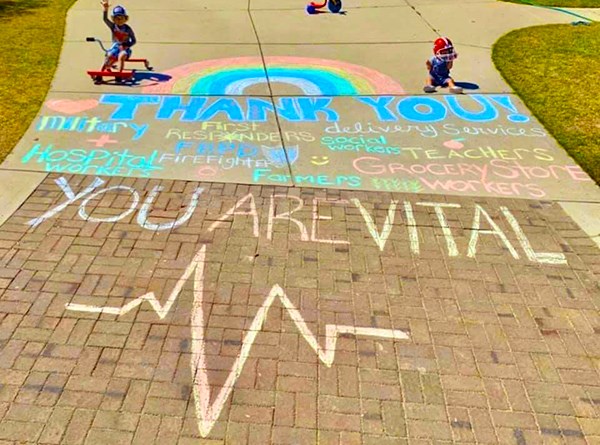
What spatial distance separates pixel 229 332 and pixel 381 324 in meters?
1.15

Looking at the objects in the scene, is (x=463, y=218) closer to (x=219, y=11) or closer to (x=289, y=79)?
(x=289, y=79)

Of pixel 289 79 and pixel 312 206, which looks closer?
pixel 312 206

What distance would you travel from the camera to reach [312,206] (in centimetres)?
527

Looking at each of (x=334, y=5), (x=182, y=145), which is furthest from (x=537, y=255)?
(x=334, y=5)

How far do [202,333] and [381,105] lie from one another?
4.94 meters

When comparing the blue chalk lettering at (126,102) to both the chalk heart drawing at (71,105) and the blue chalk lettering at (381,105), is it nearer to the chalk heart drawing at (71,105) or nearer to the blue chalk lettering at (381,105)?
the chalk heart drawing at (71,105)

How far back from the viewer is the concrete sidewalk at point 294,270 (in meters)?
3.29

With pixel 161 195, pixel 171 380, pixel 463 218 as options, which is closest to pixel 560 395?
pixel 463 218

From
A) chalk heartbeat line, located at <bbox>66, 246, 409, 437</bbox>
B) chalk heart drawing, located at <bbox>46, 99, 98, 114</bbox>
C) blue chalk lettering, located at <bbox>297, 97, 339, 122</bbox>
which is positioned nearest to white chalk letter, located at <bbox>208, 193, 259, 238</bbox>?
chalk heartbeat line, located at <bbox>66, 246, 409, 437</bbox>

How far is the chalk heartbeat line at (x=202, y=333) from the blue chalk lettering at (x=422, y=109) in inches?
159

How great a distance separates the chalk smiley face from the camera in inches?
239

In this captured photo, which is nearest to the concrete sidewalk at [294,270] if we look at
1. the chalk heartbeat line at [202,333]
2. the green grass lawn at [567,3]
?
the chalk heartbeat line at [202,333]

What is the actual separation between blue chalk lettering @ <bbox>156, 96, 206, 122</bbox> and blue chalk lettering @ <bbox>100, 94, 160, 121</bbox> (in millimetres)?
200

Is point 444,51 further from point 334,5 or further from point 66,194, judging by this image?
point 66,194
